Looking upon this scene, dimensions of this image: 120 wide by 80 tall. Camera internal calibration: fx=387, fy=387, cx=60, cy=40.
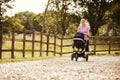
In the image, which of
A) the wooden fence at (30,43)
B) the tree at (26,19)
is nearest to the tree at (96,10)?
the wooden fence at (30,43)

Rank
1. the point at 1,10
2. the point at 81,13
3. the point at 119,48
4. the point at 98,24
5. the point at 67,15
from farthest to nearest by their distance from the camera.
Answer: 1. the point at 67,15
2. the point at 81,13
3. the point at 98,24
4. the point at 1,10
5. the point at 119,48

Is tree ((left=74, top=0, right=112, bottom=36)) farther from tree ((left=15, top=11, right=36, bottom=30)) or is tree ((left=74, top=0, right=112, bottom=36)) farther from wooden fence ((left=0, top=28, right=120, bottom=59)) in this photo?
tree ((left=15, top=11, right=36, bottom=30))

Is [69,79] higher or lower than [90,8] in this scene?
lower

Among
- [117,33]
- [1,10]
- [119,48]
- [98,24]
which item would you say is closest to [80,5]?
[98,24]

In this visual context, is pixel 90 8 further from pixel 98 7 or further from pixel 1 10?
pixel 1 10

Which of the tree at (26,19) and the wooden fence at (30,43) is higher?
the tree at (26,19)

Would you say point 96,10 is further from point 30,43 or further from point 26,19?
point 26,19

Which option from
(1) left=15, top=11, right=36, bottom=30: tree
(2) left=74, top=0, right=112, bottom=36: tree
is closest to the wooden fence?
(2) left=74, top=0, right=112, bottom=36: tree

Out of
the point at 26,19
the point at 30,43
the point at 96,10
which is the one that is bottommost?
the point at 30,43

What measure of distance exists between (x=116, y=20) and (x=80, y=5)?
8177mm

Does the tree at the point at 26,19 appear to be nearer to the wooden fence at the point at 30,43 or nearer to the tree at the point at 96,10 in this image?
the tree at the point at 96,10

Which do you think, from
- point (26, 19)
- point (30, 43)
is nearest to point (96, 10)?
point (30, 43)

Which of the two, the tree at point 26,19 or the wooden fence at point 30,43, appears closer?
the wooden fence at point 30,43

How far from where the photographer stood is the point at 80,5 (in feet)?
203
